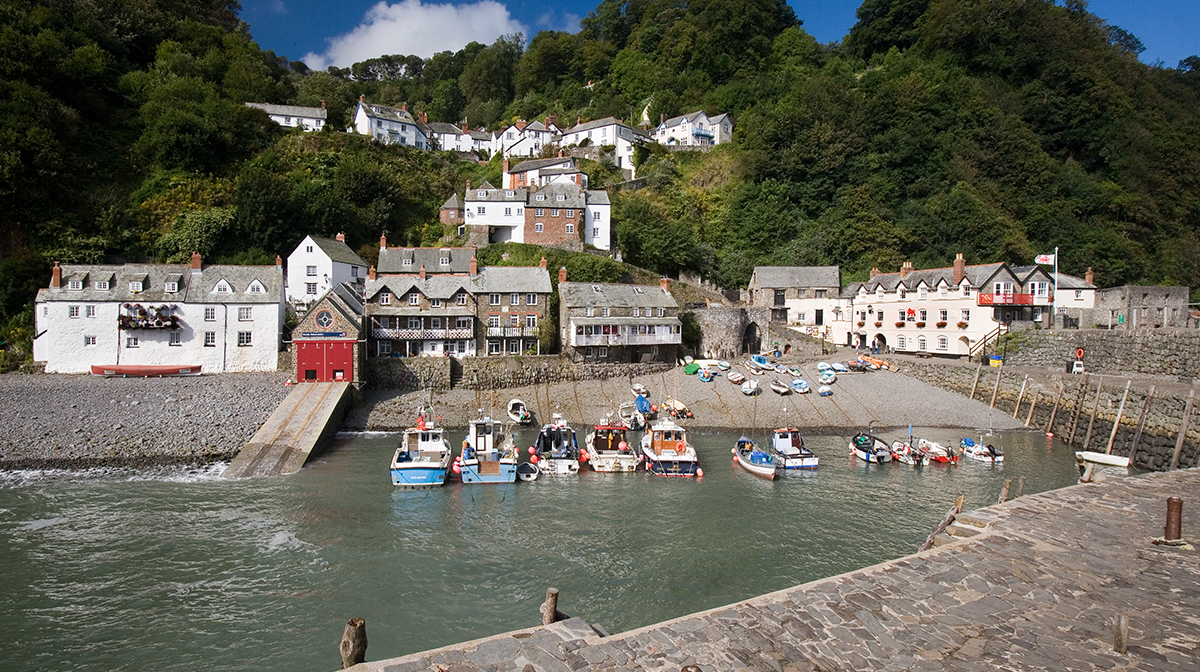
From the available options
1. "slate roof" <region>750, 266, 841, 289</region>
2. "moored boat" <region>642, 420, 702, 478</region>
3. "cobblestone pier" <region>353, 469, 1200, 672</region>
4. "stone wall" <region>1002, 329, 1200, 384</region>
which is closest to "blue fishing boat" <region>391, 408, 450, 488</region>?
"moored boat" <region>642, 420, 702, 478</region>

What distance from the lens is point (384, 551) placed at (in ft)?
57.4

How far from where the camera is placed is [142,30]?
6250cm

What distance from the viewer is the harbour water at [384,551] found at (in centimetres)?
1335

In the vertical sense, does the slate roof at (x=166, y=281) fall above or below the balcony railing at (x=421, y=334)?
above

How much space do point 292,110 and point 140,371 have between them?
3979 cm

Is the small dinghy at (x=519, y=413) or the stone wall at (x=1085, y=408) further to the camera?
the small dinghy at (x=519, y=413)

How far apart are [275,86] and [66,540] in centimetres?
6238

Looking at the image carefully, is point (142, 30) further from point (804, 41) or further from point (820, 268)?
point (804, 41)

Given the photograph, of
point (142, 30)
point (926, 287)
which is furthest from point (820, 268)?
point (142, 30)

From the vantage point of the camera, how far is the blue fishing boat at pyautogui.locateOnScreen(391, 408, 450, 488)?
932 inches

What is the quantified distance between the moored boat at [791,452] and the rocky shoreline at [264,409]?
6060 mm

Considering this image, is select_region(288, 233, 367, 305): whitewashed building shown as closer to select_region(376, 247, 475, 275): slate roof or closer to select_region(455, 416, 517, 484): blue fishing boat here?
select_region(376, 247, 475, 275): slate roof

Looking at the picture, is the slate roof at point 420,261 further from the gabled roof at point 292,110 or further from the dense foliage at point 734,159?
the gabled roof at point 292,110

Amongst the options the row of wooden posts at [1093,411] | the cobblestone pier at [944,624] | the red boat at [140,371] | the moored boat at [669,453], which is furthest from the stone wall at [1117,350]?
the red boat at [140,371]
